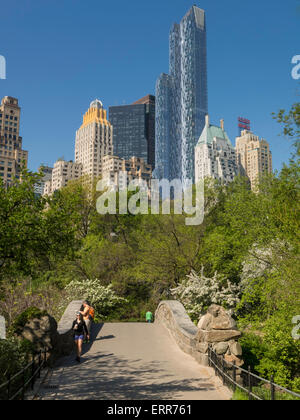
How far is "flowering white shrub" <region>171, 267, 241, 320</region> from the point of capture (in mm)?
22062

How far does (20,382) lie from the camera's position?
A: 26.4 ft

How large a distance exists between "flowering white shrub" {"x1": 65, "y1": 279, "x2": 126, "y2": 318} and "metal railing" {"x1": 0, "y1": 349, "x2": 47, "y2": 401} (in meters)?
13.5

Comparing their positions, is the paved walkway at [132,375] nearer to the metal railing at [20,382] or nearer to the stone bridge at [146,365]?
the stone bridge at [146,365]

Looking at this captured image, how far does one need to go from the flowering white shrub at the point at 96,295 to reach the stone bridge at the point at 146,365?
21.1 feet

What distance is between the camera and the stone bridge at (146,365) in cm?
852

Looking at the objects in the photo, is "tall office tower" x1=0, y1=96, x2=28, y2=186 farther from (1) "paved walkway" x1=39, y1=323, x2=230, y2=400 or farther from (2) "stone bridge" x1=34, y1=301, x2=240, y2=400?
(1) "paved walkway" x1=39, y1=323, x2=230, y2=400

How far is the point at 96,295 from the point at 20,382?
Answer: 54.2 feet

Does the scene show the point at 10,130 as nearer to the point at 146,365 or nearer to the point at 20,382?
the point at 146,365

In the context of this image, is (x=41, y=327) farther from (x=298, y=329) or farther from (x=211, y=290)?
(x=211, y=290)

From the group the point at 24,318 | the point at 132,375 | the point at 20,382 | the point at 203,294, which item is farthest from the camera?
the point at 203,294

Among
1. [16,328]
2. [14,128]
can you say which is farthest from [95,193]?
[14,128]

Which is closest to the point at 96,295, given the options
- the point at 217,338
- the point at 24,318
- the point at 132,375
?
the point at 24,318

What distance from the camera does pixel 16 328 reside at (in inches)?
429
